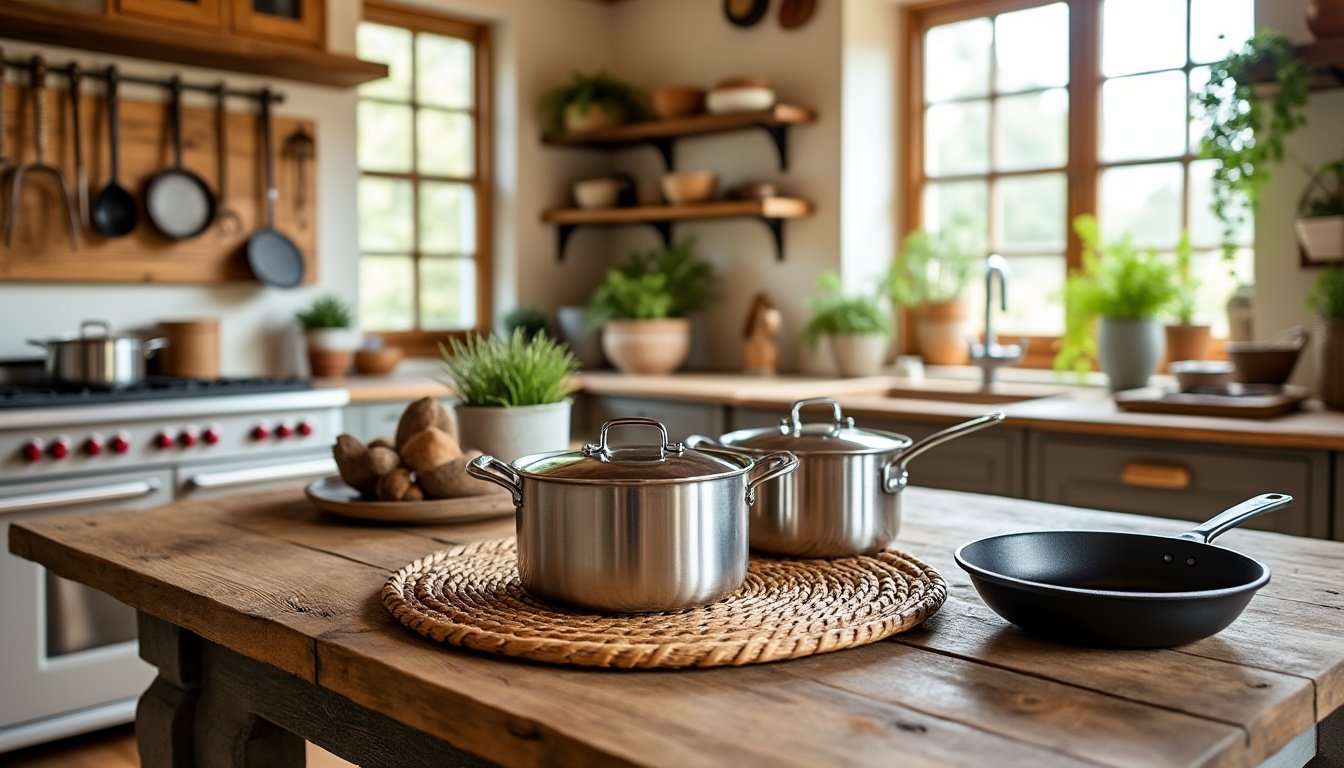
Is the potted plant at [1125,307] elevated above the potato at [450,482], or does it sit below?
above

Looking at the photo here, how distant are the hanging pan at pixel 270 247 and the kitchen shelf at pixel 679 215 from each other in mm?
1062

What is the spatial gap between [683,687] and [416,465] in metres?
0.77

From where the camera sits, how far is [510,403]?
1637mm

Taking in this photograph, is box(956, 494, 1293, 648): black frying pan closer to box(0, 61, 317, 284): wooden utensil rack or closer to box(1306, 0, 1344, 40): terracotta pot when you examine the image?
box(1306, 0, 1344, 40): terracotta pot

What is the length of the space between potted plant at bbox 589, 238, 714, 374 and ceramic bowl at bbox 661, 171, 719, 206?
0.77ft

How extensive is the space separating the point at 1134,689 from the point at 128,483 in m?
2.69

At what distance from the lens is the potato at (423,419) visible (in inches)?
62.7

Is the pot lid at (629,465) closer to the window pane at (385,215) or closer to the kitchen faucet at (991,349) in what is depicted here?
the kitchen faucet at (991,349)

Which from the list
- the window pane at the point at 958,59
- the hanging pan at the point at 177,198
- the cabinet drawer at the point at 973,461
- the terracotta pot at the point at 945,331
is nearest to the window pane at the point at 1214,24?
the window pane at the point at 958,59

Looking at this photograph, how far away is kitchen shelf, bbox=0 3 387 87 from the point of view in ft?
10.4

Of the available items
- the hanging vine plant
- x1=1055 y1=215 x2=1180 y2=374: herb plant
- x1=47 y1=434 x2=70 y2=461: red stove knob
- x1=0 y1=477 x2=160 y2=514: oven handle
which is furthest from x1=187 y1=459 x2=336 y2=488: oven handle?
the hanging vine plant

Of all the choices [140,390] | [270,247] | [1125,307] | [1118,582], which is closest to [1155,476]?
[1125,307]

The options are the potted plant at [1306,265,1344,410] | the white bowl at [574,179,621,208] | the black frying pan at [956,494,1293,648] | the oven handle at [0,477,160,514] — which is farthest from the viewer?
the white bowl at [574,179,621,208]

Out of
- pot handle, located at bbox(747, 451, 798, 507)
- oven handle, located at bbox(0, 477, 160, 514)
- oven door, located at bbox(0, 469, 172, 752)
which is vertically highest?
pot handle, located at bbox(747, 451, 798, 507)
